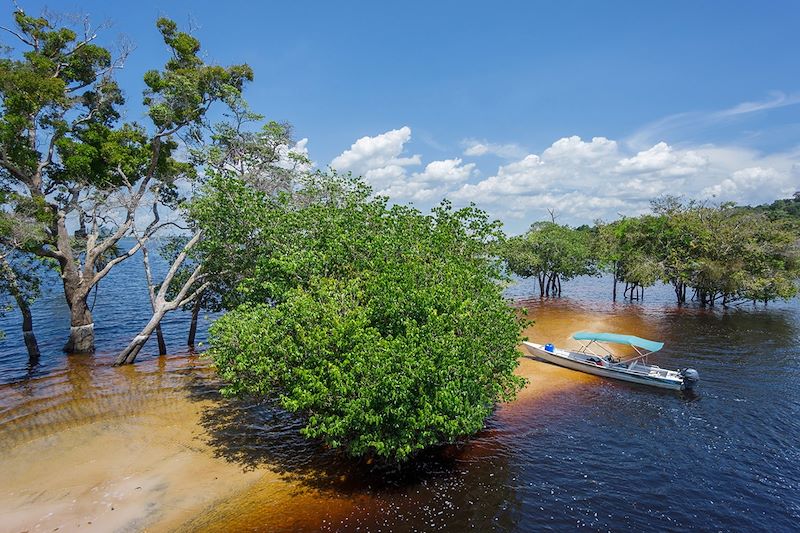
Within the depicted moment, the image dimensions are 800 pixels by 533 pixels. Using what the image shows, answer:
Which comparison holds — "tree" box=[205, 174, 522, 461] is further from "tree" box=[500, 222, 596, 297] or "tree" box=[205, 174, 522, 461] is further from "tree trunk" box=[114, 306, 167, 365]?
"tree" box=[500, 222, 596, 297]

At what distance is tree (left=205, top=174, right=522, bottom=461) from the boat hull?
37.4ft

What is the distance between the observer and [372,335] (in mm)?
13375

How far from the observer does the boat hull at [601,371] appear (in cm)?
2436

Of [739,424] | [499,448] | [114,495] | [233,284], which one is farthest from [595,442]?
[233,284]

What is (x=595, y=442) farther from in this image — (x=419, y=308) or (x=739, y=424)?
(x=419, y=308)

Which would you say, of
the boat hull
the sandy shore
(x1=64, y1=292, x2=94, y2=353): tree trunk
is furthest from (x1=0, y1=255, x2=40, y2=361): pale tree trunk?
the boat hull

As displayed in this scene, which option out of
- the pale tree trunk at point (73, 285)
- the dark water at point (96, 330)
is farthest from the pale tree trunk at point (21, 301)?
the pale tree trunk at point (73, 285)

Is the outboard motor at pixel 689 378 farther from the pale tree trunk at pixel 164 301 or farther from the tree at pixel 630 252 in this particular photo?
the pale tree trunk at pixel 164 301

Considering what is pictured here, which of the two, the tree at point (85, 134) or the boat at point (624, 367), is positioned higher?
the tree at point (85, 134)

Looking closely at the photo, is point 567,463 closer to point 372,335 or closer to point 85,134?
point 372,335

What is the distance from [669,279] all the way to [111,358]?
48649mm

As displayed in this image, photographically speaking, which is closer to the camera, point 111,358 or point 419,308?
point 419,308

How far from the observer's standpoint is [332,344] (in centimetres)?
1397

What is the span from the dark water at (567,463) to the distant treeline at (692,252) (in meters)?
16.1
